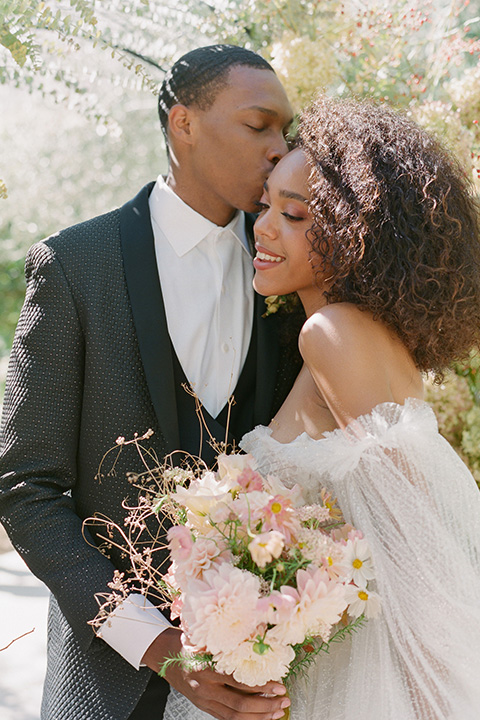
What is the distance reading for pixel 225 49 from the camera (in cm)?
235

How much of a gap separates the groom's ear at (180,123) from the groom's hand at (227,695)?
1419mm

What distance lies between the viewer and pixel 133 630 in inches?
72.2

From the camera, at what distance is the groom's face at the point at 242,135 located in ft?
7.32

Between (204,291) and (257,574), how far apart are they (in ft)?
3.23

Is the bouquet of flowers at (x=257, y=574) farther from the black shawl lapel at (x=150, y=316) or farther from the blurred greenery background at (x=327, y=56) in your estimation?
the blurred greenery background at (x=327, y=56)

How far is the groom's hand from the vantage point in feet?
5.22

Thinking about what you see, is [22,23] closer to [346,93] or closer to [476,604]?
[346,93]

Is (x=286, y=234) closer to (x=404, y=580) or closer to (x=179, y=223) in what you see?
(x=179, y=223)

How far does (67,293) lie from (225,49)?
935 millimetres

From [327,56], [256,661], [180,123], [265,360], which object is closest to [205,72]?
[180,123]

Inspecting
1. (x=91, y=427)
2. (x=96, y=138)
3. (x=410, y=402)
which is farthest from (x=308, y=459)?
(x=96, y=138)

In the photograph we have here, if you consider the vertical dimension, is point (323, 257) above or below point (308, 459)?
above

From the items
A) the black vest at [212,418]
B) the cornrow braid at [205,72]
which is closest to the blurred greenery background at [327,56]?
the cornrow braid at [205,72]

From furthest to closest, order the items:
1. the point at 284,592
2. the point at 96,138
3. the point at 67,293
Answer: the point at 96,138, the point at 67,293, the point at 284,592
